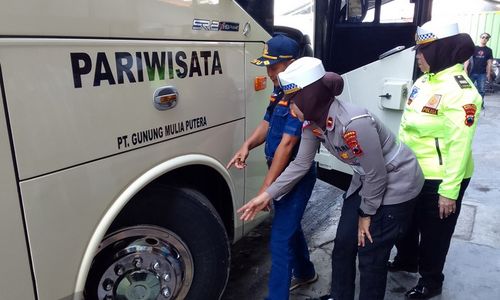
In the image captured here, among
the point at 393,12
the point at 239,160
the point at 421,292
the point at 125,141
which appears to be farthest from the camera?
the point at 393,12

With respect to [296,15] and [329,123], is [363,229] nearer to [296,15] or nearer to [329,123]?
[329,123]

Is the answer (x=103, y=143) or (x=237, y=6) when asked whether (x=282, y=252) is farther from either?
(x=237, y=6)

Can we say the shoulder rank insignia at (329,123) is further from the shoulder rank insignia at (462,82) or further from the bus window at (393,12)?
the bus window at (393,12)

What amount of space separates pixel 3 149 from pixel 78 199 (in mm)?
364

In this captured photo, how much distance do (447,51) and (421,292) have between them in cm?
153

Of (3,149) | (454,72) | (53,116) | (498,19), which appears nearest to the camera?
(3,149)

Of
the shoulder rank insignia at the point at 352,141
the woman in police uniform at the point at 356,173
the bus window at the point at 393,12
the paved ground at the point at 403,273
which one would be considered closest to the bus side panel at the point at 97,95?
the woman in police uniform at the point at 356,173

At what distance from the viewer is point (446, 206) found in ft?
7.78

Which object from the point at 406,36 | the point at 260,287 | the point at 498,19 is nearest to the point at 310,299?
the point at 260,287

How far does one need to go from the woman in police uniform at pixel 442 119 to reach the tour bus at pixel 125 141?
93 cm

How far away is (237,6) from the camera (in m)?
2.39

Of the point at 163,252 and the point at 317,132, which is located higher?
the point at 317,132

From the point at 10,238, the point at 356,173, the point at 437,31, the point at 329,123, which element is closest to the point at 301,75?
the point at 329,123

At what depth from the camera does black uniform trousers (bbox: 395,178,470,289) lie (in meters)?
2.51
